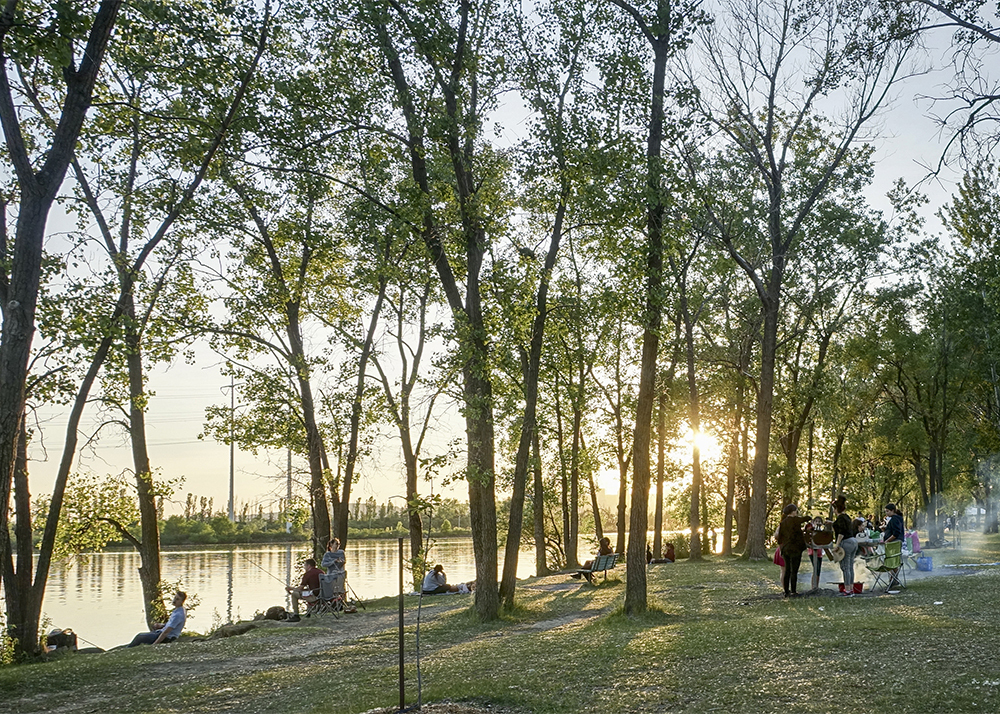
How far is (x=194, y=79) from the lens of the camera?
15094 millimetres

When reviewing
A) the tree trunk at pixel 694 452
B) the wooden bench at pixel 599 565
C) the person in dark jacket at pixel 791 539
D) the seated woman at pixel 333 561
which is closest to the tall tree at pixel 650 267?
the person in dark jacket at pixel 791 539

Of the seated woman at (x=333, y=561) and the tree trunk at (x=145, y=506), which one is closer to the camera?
the seated woman at (x=333, y=561)

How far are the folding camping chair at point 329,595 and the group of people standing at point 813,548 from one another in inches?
408

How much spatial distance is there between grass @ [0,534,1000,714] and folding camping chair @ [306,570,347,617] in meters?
3.31

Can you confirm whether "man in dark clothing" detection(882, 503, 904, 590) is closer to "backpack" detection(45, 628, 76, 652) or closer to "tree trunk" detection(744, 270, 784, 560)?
"tree trunk" detection(744, 270, 784, 560)

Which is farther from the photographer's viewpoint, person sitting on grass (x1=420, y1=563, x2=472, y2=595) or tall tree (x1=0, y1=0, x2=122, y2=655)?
person sitting on grass (x1=420, y1=563, x2=472, y2=595)

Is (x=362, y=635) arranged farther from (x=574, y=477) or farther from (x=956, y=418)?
Answer: (x=956, y=418)

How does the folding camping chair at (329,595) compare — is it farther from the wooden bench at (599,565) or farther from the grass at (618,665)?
the wooden bench at (599,565)

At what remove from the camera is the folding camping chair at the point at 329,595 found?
2003 centimetres

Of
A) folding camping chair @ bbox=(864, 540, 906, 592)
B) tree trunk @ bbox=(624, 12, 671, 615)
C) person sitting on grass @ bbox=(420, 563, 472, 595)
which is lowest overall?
person sitting on grass @ bbox=(420, 563, 472, 595)

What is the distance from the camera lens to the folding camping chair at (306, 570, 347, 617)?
20.0 metres

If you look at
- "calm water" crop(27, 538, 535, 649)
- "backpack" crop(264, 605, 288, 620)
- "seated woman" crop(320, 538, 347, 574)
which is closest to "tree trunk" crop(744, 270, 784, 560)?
"calm water" crop(27, 538, 535, 649)

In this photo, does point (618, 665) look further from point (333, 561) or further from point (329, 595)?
point (329, 595)

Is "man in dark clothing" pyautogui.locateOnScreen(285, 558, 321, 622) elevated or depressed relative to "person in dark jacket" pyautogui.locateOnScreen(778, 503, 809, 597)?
depressed
